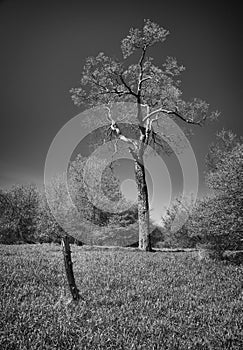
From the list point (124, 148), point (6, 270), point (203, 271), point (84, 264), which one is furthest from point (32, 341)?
point (124, 148)

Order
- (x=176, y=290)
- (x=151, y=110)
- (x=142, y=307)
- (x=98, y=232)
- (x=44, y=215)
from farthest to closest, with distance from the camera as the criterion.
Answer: (x=44, y=215) < (x=98, y=232) < (x=151, y=110) < (x=176, y=290) < (x=142, y=307)

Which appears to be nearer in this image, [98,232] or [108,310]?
[108,310]

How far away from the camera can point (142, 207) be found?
2225cm

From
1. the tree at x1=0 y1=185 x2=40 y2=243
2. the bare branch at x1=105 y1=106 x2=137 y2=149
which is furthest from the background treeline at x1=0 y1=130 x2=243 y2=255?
the bare branch at x1=105 y1=106 x2=137 y2=149

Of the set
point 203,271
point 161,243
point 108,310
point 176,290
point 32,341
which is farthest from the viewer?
point 161,243

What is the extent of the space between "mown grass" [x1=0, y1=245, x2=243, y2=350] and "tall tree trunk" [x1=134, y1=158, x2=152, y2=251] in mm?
10006

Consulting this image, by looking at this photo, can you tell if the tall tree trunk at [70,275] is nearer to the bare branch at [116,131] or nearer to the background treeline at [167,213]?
the background treeline at [167,213]

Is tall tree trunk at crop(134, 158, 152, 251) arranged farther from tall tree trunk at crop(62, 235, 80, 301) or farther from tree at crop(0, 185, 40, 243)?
tree at crop(0, 185, 40, 243)

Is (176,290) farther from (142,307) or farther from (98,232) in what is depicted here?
(98,232)

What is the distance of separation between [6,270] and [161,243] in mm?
58279

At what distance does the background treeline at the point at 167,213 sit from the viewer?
15.3 m

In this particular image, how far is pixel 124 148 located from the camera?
24.9 m

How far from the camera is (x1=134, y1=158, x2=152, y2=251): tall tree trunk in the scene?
21.3 meters

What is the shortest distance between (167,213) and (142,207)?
138 ft
